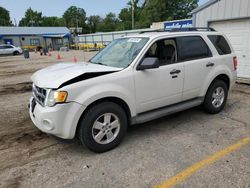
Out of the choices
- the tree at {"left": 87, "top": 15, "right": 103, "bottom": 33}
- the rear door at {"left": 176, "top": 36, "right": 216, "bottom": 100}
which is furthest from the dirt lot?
the tree at {"left": 87, "top": 15, "right": 103, "bottom": 33}

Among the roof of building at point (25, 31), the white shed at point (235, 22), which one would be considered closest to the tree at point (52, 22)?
the roof of building at point (25, 31)

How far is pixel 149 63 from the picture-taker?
345 centimetres

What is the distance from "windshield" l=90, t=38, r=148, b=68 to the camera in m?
3.69

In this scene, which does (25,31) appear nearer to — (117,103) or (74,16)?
(117,103)

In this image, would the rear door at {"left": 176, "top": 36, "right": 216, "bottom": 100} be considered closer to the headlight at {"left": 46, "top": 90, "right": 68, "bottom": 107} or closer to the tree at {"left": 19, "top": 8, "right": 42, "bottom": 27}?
the headlight at {"left": 46, "top": 90, "right": 68, "bottom": 107}

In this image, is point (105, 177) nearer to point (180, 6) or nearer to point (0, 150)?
point (0, 150)

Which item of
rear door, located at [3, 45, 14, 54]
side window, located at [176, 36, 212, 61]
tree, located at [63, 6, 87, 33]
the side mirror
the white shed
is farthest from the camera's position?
tree, located at [63, 6, 87, 33]

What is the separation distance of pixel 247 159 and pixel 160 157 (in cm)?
124

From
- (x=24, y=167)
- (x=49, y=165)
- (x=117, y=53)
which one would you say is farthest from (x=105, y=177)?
(x=117, y=53)

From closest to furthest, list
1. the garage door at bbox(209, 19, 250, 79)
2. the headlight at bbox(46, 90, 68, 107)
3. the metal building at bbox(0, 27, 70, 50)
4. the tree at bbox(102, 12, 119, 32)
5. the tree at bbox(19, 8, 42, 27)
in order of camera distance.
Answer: the headlight at bbox(46, 90, 68, 107) < the garage door at bbox(209, 19, 250, 79) < the metal building at bbox(0, 27, 70, 50) < the tree at bbox(102, 12, 119, 32) < the tree at bbox(19, 8, 42, 27)

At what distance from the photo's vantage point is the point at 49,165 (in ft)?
10.3

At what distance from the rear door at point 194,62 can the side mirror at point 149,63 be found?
0.85 meters

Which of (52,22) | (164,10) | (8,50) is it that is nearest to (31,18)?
(52,22)

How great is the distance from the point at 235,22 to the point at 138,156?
23.5 ft
